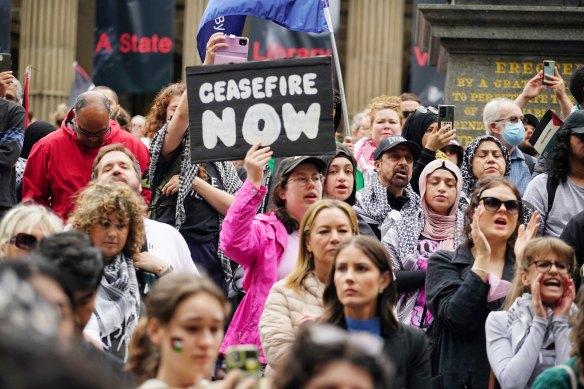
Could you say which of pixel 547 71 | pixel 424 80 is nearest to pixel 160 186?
pixel 547 71

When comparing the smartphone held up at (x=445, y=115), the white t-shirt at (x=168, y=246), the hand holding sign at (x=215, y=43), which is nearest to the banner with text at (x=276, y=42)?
the smartphone held up at (x=445, y=115)

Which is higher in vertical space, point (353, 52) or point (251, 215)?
point (353, 52)

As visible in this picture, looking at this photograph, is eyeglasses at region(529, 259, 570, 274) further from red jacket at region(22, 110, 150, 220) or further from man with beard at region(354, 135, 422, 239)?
red jacket at region(22, 110, 150, 220)

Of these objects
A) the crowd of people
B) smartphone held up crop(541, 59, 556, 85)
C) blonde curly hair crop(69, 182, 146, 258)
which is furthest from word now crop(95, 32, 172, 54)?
blonde curly hair crop(69, 182, 146, 258)

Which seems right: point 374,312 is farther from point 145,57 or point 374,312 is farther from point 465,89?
point 145,57

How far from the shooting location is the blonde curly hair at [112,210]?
6.01 metres

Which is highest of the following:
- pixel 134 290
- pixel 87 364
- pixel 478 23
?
pixel 478 23

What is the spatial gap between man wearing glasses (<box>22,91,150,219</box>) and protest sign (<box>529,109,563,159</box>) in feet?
9.86

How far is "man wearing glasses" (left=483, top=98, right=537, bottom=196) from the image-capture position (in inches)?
365

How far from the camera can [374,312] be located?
527cm

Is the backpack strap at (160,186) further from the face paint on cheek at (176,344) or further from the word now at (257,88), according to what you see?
the face paint on cheek at (176,344)

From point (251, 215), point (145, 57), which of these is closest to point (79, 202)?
point (251, 215)

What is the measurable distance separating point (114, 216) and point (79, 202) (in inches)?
9.9

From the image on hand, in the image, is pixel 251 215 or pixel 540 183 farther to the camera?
pixel 540 183
